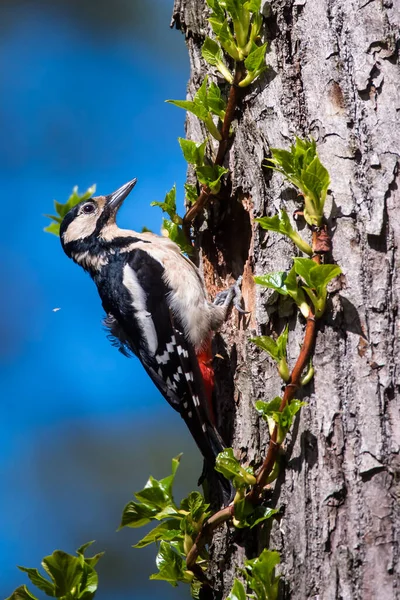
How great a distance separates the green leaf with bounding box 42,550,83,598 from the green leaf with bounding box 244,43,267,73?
160cm

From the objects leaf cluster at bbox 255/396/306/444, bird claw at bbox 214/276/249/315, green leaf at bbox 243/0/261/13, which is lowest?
leaf cluster at bbox 255/396/306/444

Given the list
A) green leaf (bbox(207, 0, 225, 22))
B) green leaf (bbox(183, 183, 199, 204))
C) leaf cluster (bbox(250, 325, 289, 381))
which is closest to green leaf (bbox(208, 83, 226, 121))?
green leaf (bbox(207, 0, 225, 22))

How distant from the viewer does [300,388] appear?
2.03m

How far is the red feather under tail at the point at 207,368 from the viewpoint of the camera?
109 inches

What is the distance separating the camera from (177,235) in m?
2.96

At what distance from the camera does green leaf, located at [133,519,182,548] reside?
2.18 m

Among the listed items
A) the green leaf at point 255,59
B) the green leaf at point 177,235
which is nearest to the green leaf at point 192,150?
the green leaf at point 255,59

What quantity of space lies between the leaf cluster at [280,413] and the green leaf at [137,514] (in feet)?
1.56

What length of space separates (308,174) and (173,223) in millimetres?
1055

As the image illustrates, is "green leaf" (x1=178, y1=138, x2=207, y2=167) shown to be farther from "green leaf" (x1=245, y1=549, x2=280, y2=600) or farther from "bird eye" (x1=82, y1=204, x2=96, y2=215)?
"green leaf" (x1=245, y1=549, x2=280, y2=600)

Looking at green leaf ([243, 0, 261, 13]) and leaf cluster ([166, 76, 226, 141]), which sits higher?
green leaf ([243, 0, 261, 13])

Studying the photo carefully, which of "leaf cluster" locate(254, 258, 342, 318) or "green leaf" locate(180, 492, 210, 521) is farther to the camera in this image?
"green leaf" locate(180, 492, 210, 521)

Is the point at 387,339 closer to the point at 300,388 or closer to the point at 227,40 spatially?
the point at 300,388

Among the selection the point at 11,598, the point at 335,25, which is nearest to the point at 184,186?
the point at 335,25
